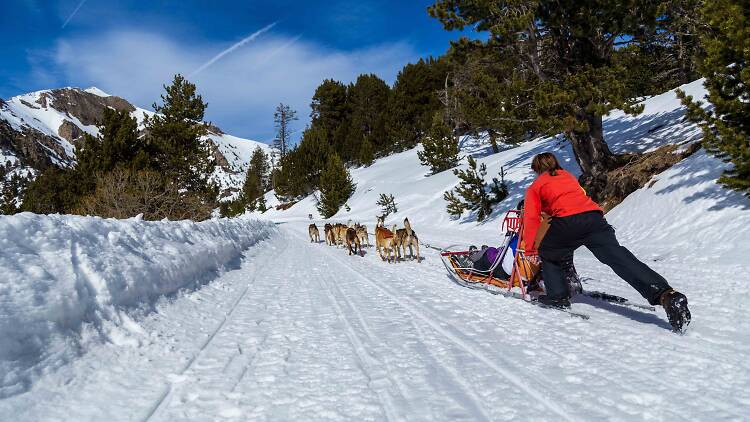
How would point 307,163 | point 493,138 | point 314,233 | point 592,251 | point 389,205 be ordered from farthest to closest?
point 307,163 < point 493,138 < point 389,205 < point 314,233 < point 592,251

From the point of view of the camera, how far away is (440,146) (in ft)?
108

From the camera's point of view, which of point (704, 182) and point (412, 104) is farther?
point (412, 104)

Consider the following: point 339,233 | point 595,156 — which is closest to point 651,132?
point 595,156

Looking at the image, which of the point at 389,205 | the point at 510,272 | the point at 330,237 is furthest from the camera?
the point at 389,205

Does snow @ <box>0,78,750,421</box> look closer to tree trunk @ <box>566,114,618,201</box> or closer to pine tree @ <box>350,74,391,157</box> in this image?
tree trunk @ <box>566,114,618,201</box>

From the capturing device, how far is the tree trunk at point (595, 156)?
1355 cm

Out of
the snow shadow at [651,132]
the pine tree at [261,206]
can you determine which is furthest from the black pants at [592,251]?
the pine tree at [261,206]

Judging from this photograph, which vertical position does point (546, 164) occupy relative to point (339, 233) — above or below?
above

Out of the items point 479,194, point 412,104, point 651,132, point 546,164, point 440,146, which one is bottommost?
point 479,194

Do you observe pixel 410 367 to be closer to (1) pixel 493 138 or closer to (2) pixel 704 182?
(2) pixel 704 182

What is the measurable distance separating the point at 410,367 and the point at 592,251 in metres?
2.38

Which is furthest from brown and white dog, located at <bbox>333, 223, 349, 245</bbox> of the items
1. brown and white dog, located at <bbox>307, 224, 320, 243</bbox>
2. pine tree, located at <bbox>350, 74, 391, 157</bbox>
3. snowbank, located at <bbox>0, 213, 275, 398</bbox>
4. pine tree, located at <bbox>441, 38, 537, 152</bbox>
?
pine tree, located at <bbox>350, 74, 391, 157</bbox>

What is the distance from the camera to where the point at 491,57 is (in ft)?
44.5

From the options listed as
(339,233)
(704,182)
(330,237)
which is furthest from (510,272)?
(330,237)
